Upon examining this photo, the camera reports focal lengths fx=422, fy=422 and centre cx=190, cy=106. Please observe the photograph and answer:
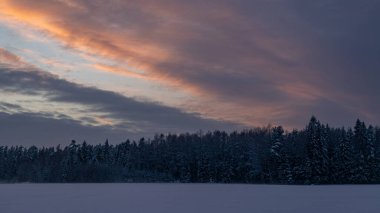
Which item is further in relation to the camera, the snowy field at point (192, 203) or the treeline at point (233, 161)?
the treeline at point (233, 161)

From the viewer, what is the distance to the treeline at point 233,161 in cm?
8488

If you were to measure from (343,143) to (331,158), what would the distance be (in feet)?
14.5

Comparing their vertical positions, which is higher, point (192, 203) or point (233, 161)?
point (233, 161)

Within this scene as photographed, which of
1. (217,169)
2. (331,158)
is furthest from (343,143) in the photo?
(217,169)

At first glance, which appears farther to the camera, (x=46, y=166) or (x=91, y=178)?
(x=46, y=166)

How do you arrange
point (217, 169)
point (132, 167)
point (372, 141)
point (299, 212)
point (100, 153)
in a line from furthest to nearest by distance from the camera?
point (100, 153), point (132, 167), point (217, 169), point (372, 141), point (299, 212)

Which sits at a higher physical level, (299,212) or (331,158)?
(331,158)

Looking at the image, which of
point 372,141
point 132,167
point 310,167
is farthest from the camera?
point 132,167

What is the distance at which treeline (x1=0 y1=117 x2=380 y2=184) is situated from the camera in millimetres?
84875

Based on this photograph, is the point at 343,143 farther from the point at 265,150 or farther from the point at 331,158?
the point at 265,150

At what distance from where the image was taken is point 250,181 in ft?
344

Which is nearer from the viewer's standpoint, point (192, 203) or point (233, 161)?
point (192, 203)

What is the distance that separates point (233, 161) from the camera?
357 feet

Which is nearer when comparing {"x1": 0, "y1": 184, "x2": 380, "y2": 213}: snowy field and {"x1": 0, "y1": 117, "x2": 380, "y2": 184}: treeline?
{"x1": 0, "y1": 184, "x2": 380, "y2": 213}: snowy field
